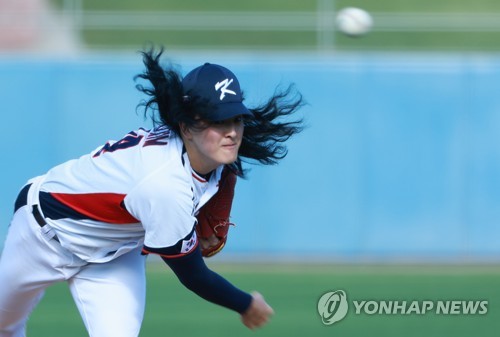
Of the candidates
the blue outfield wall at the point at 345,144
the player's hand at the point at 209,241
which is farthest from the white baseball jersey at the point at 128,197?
the blue outfield wall at the point at 345,144

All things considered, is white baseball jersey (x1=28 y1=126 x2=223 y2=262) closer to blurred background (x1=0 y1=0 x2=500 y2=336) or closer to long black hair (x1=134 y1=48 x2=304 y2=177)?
long black hair (x1=134 y1=48 x2=304 y2=177)

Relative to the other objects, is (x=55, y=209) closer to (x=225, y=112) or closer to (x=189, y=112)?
(x=189, y=112)

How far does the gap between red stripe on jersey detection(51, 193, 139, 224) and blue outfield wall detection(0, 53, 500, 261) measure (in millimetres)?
7212

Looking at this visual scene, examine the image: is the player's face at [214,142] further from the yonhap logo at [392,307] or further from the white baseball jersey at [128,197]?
the yonhap logo at [392,307]

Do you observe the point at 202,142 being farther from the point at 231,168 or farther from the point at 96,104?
the point at 96,104

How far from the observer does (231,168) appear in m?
4.40

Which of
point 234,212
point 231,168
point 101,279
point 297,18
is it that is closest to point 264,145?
point 231,168

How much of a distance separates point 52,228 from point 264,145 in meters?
1.06

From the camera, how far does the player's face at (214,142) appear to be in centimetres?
390

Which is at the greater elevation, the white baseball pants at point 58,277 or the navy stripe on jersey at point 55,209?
the navy stripe on jersey at point 55,209

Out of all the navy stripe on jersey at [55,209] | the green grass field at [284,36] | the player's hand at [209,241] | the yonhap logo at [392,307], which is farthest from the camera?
the green grass field at [284,36]

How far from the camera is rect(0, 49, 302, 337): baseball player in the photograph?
12.7ft

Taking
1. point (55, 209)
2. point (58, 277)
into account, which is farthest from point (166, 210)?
point (58, 277)

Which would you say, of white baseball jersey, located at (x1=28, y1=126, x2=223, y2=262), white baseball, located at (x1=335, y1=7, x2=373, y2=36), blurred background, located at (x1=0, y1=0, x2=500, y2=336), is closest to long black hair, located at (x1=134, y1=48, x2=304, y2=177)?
white baseball jersey, located at (x1=28, y1=126, x2=223, y2=262)
